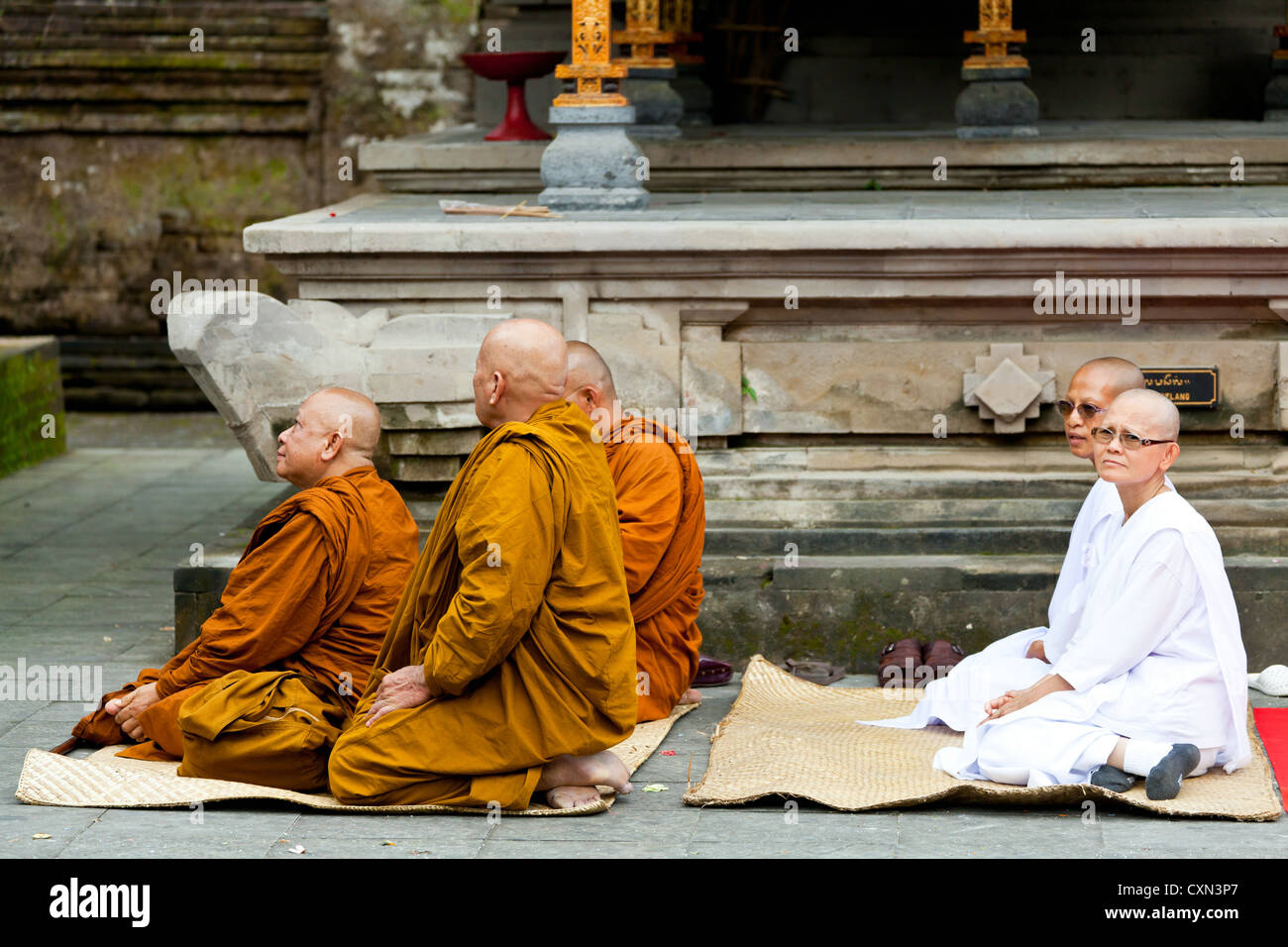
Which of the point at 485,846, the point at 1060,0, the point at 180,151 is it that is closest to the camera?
the point at 485,846

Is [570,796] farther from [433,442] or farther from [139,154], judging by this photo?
[139,154]

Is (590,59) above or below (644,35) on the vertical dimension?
below

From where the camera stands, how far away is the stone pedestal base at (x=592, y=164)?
6.79 m

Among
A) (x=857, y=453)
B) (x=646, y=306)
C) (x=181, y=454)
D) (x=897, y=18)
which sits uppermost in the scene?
(x=897, y=18)

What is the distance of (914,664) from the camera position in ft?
18.9

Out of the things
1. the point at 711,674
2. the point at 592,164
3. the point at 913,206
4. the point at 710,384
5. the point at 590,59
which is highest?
the point at 590,59

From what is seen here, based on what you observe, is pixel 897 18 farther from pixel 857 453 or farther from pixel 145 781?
pixel 145 781

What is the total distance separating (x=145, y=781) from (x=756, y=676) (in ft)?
6.71

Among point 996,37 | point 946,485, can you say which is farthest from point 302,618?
point 996,37

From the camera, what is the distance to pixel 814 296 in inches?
243

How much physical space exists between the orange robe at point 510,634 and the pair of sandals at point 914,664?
4.96 feet

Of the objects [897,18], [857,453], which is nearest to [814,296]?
[857,453]

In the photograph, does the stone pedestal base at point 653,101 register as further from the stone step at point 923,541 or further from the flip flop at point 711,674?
the flip flop at point 711,674

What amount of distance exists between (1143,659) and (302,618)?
2221mm
